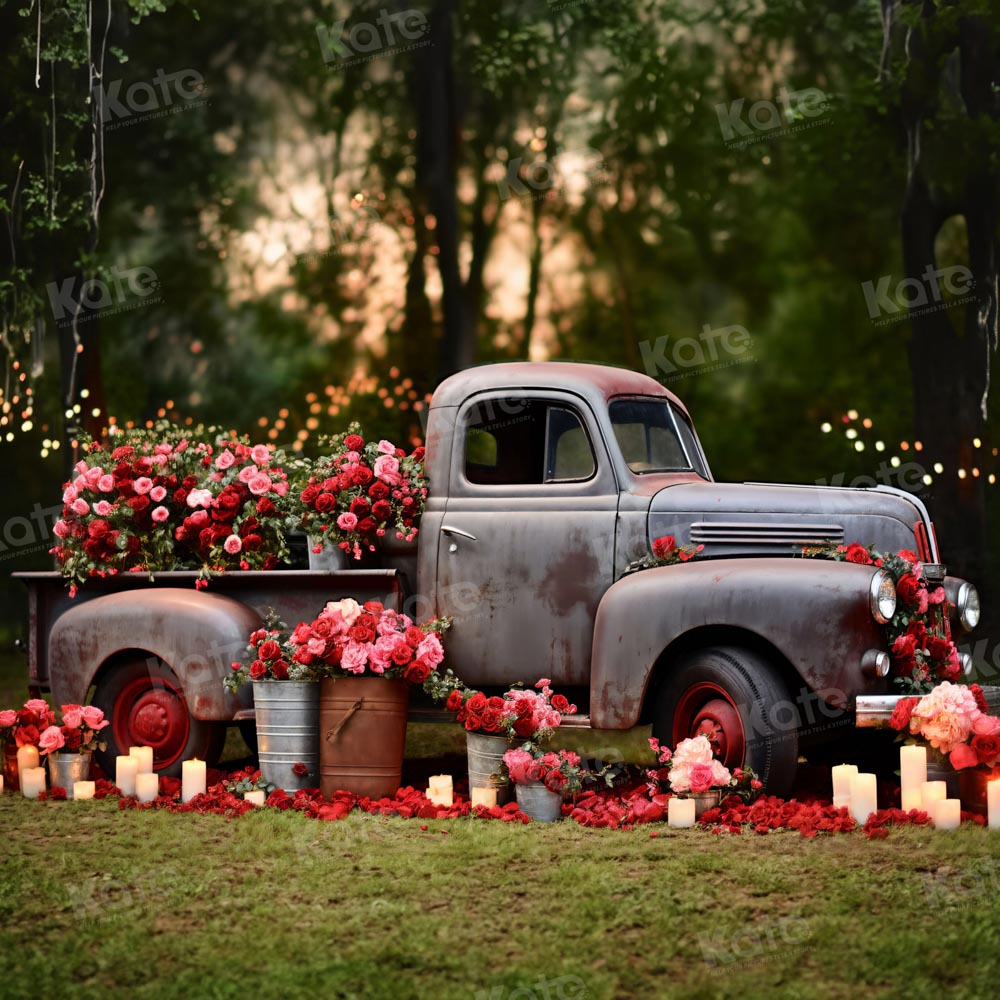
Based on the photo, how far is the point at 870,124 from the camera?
14.6 meters

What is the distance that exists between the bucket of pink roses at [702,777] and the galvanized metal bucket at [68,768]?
9.41ft

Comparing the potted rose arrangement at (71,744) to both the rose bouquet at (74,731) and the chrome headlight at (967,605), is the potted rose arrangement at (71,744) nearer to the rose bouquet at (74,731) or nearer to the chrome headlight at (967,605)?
the rose bouquet at (74,731)

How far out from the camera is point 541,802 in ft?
19.7

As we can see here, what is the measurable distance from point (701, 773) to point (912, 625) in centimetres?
108

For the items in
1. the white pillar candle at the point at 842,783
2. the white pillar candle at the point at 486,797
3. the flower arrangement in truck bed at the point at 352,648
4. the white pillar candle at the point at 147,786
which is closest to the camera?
the white pillar candle at the point at 842,783

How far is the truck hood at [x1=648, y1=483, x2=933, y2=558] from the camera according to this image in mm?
6340

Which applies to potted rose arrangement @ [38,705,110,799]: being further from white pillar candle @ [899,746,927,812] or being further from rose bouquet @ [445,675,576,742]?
white pillar candle @ [899,746,927,812]

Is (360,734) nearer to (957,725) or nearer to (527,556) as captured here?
(527,556)

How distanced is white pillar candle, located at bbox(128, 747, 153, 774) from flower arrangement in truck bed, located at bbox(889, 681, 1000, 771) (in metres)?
3.43

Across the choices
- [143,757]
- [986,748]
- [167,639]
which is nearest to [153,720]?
[143,757]

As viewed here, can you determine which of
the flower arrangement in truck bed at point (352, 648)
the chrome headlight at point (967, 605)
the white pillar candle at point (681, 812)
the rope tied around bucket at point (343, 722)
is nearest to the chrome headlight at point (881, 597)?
the chrome headlight at point (967, 605)

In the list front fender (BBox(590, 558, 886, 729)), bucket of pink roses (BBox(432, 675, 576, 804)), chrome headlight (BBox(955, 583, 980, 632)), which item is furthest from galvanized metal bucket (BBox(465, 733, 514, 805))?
chrome headlight (BBox(955, 583, 980, 632))

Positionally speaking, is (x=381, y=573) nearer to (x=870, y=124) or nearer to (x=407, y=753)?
(x=407, y=753)

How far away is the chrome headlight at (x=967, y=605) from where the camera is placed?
6.31m
